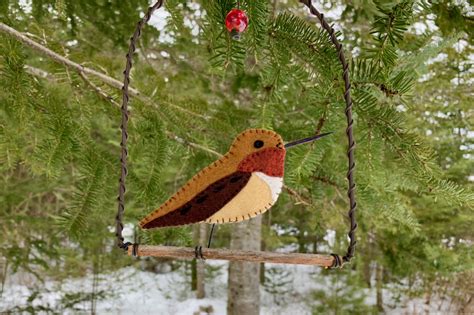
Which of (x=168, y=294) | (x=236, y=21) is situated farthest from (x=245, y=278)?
(x=168, y=294)

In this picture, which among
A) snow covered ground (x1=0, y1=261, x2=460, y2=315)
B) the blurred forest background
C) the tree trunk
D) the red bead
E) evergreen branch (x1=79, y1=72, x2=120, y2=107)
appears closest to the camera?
Result: the red bead

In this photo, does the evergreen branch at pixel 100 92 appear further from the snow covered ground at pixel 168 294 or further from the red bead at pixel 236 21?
the snow covered ground at pixel 168 294

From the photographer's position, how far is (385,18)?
0.65 meters

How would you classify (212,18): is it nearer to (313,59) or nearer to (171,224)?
(313,59)

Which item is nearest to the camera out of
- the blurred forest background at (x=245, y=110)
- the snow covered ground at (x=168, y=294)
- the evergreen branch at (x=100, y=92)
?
the blurred forest background at (x=245, y=110)

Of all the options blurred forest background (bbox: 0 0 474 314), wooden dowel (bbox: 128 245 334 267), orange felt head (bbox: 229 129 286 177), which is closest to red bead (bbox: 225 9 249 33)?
blurred forest background (bbox: 0 0 474 314)

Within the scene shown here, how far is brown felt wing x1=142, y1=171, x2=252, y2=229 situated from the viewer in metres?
0.67

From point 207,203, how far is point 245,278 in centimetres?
181

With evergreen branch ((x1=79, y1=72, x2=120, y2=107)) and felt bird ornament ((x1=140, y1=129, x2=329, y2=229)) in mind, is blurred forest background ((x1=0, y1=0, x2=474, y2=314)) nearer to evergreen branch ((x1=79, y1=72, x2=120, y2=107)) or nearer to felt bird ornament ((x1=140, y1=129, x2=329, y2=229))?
evergreen branch ((x1=79, y1=72, x2=120, y2=107))

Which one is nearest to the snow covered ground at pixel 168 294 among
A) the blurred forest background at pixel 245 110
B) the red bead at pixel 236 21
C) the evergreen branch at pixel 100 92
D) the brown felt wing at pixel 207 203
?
the blurred forest background at pixel 245 110

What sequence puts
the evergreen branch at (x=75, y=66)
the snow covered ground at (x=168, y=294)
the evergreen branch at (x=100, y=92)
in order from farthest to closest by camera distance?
the snow covered ground at (x=168, y=294) → the evergreen branch at (x=100, y=92) → the evergreen branch at (x=75, y=66)

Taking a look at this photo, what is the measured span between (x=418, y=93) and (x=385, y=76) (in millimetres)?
1482

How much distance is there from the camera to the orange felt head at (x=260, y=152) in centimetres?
67

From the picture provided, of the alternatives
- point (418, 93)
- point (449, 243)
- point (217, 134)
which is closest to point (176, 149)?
Answer: point (217, 134)
